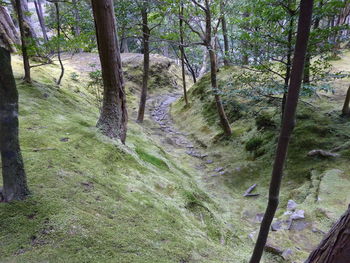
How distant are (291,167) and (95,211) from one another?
5832mm

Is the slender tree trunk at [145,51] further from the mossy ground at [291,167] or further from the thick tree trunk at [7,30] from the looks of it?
the thick tree trunk at [7,30]

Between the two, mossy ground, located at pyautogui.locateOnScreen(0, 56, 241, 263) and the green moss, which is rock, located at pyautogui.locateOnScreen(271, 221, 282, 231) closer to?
mossy ground, located at pyautogui.locateOnScreen(0, 56, 241, 263)

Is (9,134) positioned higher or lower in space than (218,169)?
higher

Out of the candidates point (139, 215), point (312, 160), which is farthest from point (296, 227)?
point (139, 215)

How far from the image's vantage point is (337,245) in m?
1.32

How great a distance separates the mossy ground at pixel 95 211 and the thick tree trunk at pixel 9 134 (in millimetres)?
201

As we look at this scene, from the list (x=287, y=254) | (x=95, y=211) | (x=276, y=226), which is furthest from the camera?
(x=276, y=226)

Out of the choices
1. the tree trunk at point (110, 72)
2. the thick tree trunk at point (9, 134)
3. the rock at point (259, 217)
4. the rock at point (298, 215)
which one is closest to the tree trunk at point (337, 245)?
the thick tree trunk at point (9, 134)

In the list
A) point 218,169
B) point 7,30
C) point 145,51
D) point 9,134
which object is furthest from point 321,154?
point 7,30

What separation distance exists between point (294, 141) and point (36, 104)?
7545 millimetres

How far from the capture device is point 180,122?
14000mm

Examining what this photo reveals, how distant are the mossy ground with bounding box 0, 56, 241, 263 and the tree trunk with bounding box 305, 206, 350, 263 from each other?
163cm

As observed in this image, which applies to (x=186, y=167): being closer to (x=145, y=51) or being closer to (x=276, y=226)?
(x=276, y=226)

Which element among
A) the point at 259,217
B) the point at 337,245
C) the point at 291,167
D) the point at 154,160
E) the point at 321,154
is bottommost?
the point at 259,217
